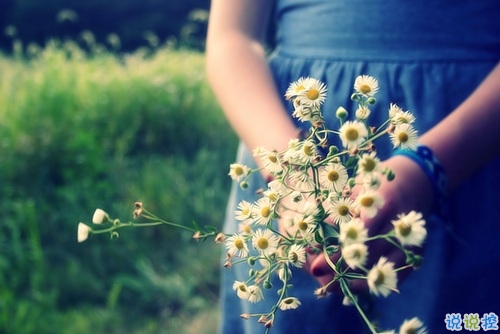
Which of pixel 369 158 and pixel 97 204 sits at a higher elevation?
pixel 369 158

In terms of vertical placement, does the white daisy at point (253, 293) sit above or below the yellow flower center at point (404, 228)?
below

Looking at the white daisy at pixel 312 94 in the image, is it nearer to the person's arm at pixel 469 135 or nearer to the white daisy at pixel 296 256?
the white daisy at pixel 296 256

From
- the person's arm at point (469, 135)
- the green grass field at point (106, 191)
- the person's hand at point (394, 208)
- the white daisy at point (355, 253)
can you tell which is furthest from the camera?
the green grass field at point (106, 191)

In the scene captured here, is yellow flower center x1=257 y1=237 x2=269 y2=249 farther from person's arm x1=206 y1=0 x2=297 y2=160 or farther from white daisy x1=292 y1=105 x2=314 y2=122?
person's arm x1=206 y1=0 x2=297 y2=160

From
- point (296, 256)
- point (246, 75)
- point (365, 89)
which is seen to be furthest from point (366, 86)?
point (246, 75)

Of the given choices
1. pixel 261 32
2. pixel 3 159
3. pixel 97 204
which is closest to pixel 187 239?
pixel 97 204

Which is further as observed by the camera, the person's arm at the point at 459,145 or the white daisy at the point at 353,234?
the person's arm at the point at 459,145

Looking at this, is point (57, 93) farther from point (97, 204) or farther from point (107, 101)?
point (97, 204)

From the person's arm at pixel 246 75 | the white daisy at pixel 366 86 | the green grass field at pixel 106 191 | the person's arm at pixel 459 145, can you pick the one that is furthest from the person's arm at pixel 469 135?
the green grass field at pixel 106 191
